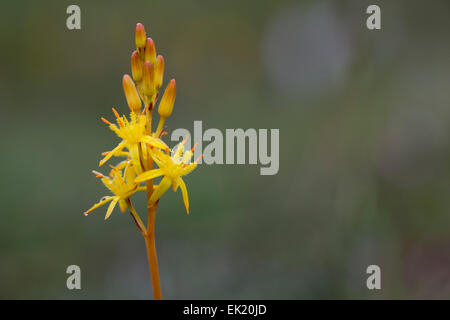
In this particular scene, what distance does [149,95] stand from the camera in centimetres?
126

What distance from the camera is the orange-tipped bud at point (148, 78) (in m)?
1.20

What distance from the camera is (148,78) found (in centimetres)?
122

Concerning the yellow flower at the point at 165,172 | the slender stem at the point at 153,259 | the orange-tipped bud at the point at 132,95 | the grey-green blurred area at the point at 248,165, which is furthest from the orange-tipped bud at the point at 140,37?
the grey-green blurred area at the point at 248,165

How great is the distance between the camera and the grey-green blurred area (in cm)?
278

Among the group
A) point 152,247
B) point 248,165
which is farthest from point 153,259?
point 248,165

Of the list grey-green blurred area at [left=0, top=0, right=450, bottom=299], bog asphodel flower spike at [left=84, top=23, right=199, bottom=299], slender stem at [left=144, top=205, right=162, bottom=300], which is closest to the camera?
slender stem at [left=144, top=205, right=162, bottom=300]

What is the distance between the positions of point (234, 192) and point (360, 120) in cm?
129

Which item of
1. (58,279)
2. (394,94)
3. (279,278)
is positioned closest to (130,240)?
(58,279)

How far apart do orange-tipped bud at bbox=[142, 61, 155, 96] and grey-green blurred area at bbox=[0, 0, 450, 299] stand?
1.77 metres

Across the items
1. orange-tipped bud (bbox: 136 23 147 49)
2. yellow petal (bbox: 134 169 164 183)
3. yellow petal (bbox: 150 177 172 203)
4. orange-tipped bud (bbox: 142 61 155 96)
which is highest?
orange-tipped bud (bbox: 136 23 147 49)

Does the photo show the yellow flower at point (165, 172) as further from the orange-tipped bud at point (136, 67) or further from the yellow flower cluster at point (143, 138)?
the orange-tipped bud at point (136, 67)

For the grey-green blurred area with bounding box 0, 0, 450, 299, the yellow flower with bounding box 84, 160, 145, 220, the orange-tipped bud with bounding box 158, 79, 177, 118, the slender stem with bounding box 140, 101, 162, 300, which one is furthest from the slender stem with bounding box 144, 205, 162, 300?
the grey-green blurred area with bounding box 0, 0, 450, 299

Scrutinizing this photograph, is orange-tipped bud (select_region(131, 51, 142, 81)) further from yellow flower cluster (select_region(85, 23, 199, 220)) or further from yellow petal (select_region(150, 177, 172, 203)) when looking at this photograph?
yellow petal (select_region(150, 177, 172, 203))
